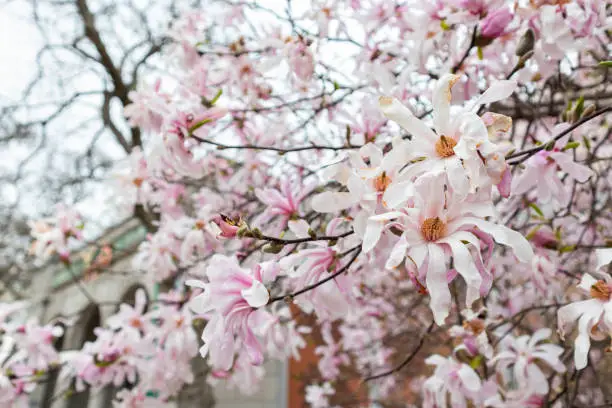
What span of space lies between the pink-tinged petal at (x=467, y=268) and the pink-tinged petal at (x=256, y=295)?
284mm

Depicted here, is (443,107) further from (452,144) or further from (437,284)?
(437,284)

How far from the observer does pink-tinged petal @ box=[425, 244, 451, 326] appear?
0.56 meters

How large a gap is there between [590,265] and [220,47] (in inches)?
84.0

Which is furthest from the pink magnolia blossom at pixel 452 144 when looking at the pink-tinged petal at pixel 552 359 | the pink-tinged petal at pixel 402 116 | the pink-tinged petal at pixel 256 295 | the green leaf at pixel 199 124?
the pink-tinged petal at pixel 552 359

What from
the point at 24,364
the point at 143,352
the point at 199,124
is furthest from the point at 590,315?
the point at 24,364

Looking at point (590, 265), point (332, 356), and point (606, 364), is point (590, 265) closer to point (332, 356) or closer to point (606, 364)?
point (606, 364)

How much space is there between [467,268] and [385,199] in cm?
13

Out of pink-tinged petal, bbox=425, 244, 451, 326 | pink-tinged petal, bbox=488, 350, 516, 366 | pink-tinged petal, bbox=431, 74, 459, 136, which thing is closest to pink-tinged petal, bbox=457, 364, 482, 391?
pink-tinged petal, bbox=488, 350, 516, 366

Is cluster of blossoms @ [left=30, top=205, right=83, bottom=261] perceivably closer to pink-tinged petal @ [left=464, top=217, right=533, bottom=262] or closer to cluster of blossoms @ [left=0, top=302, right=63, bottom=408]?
cluster of blossoms @ [left=0, top=302, right=63, bottom=408]

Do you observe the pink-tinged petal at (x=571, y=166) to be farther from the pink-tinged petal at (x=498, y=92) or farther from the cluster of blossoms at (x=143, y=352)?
the cluster of blossoms at (x=143, y=352)

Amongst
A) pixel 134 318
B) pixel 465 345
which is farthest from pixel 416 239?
pixel 134 318

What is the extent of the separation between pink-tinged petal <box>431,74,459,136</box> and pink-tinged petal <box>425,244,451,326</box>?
0.16 m

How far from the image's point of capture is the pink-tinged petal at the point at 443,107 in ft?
2.00

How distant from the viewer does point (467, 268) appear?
55cm
